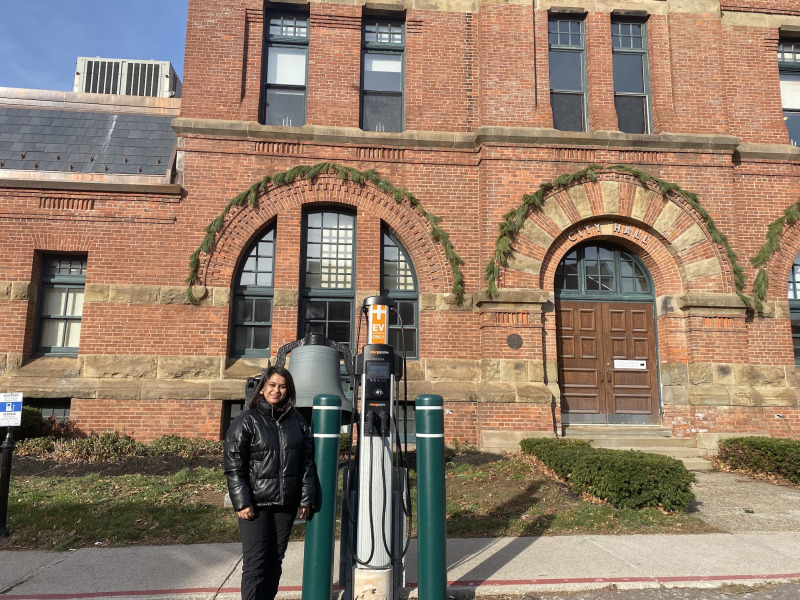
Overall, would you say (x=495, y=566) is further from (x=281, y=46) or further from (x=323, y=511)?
(x=281, y=46)

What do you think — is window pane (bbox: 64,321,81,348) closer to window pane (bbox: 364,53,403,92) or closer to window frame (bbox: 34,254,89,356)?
window frame (bbox: 34,254,89,356)

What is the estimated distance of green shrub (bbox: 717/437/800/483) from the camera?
367 inches

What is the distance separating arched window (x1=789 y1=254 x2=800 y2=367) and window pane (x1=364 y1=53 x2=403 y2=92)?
30.7ft

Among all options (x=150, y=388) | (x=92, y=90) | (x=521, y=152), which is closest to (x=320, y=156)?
(x=521, y=152)

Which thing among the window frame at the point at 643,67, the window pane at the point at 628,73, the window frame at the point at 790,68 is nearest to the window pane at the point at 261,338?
the window frame at the point at 643,67

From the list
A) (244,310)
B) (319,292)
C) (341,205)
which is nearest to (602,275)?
(341,205)

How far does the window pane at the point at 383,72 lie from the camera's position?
1261 centimetres

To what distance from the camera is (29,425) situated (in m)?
9.80

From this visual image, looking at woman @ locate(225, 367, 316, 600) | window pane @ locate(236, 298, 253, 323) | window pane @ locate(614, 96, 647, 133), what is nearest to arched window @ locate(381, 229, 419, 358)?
window pane @ locate(236, 298, 253, 323)

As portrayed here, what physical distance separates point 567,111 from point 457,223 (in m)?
3.53

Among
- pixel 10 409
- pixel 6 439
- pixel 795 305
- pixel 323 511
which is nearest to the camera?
pixel 323 511

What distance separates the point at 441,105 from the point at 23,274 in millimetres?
8837

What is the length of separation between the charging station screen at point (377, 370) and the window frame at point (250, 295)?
707cm

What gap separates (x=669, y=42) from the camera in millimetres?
12570
